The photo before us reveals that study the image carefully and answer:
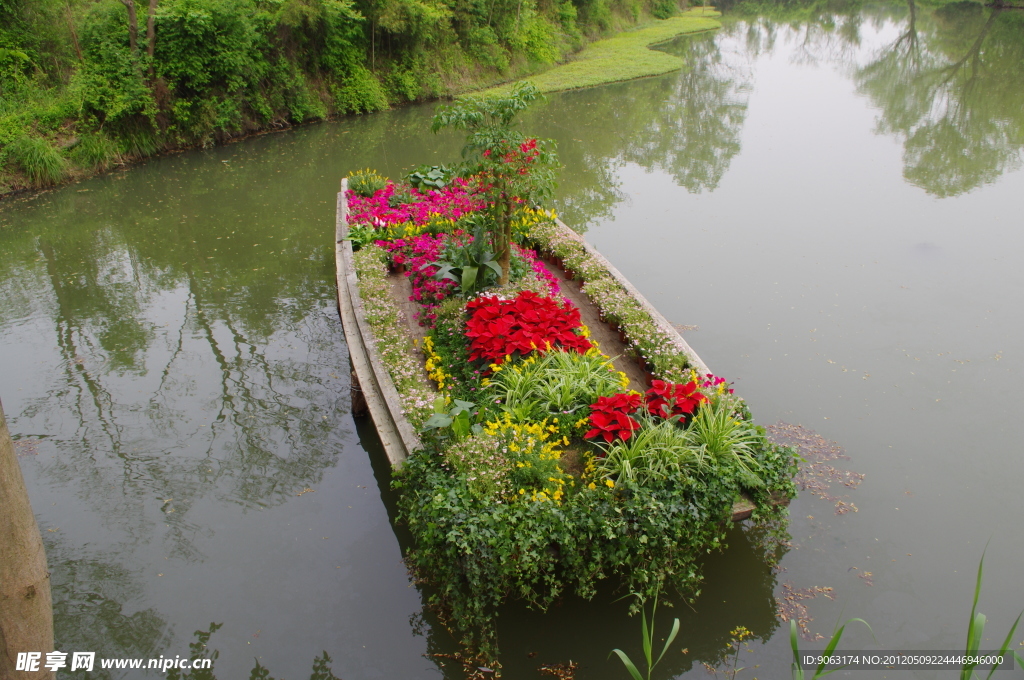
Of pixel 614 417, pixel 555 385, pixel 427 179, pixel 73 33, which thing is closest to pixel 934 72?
pixel 427 179

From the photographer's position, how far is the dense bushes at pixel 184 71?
12.0 metres

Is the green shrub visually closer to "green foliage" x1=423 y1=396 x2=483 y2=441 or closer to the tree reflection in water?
"green foliage" x1=423 y1=396 x2=483 y2=441

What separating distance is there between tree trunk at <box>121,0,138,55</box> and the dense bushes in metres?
0.04

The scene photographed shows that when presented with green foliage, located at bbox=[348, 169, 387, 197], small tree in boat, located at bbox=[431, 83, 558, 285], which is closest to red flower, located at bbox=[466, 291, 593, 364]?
small tree in boat, located at bbox=[431, 83, 558, 285]

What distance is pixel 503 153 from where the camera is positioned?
552 cm

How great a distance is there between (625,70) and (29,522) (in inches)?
896

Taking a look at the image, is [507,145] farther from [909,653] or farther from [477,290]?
[909,653]

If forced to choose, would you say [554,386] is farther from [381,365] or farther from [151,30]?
[151,30]

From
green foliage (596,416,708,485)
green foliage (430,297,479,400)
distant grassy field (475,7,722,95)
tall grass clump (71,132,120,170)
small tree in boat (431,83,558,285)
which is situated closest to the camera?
green foliage (596,416,708,485)

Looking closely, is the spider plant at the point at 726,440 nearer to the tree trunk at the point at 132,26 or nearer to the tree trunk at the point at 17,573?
the tree trunk at the point at 17,573

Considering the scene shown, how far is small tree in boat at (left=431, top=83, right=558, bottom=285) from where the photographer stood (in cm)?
550

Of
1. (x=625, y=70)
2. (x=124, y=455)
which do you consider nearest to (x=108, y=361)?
(x=124, y=455)

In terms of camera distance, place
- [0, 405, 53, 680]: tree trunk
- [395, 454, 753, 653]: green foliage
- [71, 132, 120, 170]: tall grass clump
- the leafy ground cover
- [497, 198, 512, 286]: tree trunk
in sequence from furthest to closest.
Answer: [71, 132, 120, 170]: tall grass clump → [497, 198, 512, 286]: tree trunk → the leafy ground cover → [395, 454, 753, 653]: green foliage → [0, 405, 53, 680]: tree trunk

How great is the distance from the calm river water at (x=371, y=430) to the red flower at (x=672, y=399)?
1.01 metres
